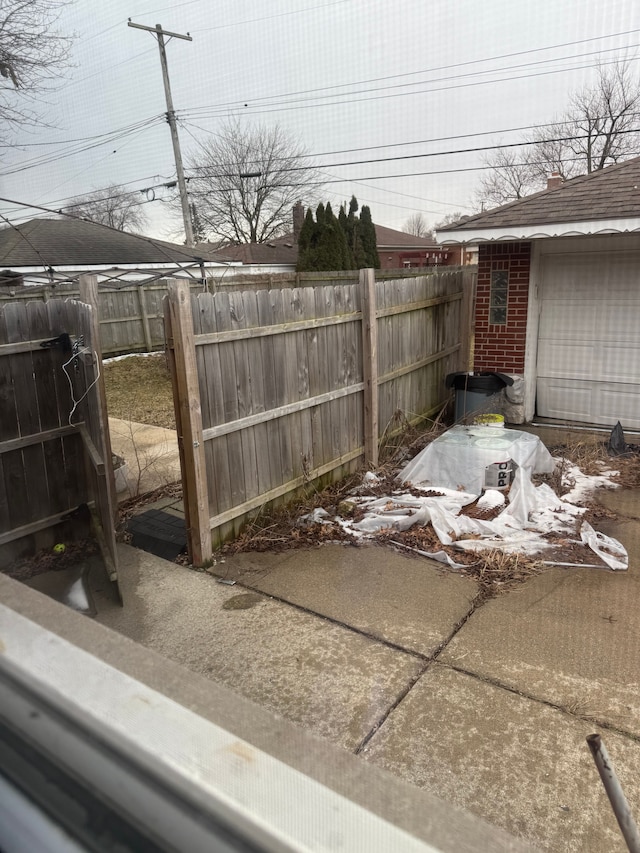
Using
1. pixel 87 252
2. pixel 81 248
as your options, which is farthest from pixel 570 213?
pixel 81 248

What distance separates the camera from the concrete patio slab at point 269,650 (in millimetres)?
2562

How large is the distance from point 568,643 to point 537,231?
4.40m

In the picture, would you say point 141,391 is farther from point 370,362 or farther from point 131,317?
point 370,362

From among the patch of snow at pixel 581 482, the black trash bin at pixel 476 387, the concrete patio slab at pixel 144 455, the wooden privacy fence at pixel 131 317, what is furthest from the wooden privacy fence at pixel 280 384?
the wooden privacy fence at pixel 131 317

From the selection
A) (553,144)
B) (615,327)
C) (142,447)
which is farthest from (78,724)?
(553,144)

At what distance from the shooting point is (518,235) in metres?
6.17

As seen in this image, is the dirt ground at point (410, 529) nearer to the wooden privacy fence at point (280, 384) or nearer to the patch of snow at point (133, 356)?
the wooden privacy fence at point (280, 384)

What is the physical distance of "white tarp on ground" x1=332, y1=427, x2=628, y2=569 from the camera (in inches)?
158

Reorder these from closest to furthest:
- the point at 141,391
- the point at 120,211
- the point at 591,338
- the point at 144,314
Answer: the point at 591,338 < the point at 141,391 < the point at 144,314 < the point at 120,211

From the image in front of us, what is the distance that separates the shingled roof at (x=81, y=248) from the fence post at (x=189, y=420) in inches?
455

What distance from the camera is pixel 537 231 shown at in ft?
19.8

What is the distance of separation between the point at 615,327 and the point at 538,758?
535 cm

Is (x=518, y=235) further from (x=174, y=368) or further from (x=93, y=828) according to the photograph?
(x=93, y=828)

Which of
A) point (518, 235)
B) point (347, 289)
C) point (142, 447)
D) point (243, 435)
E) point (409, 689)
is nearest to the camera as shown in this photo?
point (409, 689)
